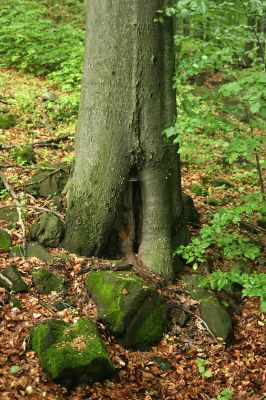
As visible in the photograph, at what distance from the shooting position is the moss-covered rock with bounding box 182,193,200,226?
6.23 meters

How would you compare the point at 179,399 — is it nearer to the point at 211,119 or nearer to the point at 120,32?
the point at 211,119

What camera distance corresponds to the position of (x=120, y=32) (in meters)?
4.65

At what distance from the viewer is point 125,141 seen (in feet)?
16.1

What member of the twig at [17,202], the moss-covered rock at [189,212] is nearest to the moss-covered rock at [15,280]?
the twig at [17,202]

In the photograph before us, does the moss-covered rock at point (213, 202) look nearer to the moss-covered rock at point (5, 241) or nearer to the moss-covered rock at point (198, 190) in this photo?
the moss-covered rock at point (198, 190)

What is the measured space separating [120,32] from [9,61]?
32.0 ft

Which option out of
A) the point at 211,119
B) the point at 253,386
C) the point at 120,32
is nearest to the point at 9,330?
the point at 253,386

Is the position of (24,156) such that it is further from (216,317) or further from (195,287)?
(216,317)

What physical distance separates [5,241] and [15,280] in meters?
0.81

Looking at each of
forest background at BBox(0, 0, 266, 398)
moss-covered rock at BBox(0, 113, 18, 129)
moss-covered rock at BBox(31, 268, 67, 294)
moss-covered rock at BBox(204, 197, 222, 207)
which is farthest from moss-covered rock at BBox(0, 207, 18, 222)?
moss-covered rock at BBox(0, 113, 18, 129)

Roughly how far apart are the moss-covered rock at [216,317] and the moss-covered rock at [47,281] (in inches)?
66.8

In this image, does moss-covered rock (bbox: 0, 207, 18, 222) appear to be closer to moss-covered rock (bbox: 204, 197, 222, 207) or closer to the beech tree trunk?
the beech tree trunk

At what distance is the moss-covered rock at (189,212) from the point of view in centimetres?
623

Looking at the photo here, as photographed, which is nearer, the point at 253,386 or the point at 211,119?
the point at 253,386
